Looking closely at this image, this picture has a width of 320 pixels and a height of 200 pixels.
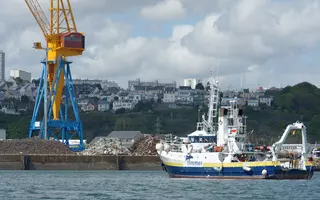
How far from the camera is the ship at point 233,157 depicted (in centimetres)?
7731

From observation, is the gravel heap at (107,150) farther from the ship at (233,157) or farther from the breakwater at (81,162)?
the ship at (233,157)

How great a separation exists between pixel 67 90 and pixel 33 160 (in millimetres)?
27494

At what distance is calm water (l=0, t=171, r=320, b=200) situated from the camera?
210 ft

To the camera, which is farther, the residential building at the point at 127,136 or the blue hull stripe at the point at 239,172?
the residential building at the point at 127,136

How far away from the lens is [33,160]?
11038 centimetres

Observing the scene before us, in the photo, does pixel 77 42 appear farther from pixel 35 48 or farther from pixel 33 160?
pixel 33 160

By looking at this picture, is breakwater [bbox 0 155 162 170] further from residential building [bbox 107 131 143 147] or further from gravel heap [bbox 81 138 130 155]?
residential building [bbox 107 131 143 147]

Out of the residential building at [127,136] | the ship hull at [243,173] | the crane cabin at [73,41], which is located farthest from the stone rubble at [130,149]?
the residential building at [127,136]

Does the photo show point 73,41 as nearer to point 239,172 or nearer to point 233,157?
point 233,157

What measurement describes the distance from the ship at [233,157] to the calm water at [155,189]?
3.92 ft

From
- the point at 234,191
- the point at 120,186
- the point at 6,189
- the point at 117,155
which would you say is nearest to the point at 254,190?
the point at 234,191

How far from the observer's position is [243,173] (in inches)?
3049

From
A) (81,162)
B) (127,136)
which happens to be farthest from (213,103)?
(127,136)

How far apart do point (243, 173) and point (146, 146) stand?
4043 cm
